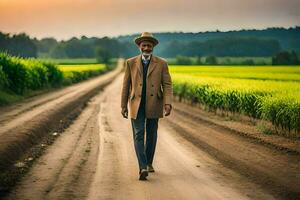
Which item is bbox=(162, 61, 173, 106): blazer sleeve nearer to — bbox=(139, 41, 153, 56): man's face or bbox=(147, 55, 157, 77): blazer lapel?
bbox=(147, 55, 157, 77): blazer lapel

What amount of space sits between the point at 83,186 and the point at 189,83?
71.3 feet

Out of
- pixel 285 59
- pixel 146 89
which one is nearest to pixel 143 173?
pixel 146 89

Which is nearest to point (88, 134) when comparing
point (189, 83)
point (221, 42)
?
point (189, 83)

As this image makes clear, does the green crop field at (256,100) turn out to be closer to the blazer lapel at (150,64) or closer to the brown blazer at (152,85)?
the brown blazer at (152,85)

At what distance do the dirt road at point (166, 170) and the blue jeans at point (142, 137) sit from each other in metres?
0.33

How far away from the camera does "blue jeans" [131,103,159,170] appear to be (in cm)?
953

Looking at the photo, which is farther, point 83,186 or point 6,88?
point 6,88

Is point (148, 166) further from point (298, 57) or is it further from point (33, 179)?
point (298, 57)

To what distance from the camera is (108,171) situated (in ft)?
32.7

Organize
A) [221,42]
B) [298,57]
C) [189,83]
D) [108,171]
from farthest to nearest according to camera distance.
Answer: [221,42] → [298,57] → [189,83] → [108,171]

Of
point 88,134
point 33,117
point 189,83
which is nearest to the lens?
point 88,134

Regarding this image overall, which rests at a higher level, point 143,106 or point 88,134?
point 143,106

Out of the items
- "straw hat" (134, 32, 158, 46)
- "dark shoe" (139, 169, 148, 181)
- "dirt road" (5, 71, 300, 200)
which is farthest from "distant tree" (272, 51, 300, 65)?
"dark shoe" (139, 169, 148, 181)

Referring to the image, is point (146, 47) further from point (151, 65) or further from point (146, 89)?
point (146, 89)
